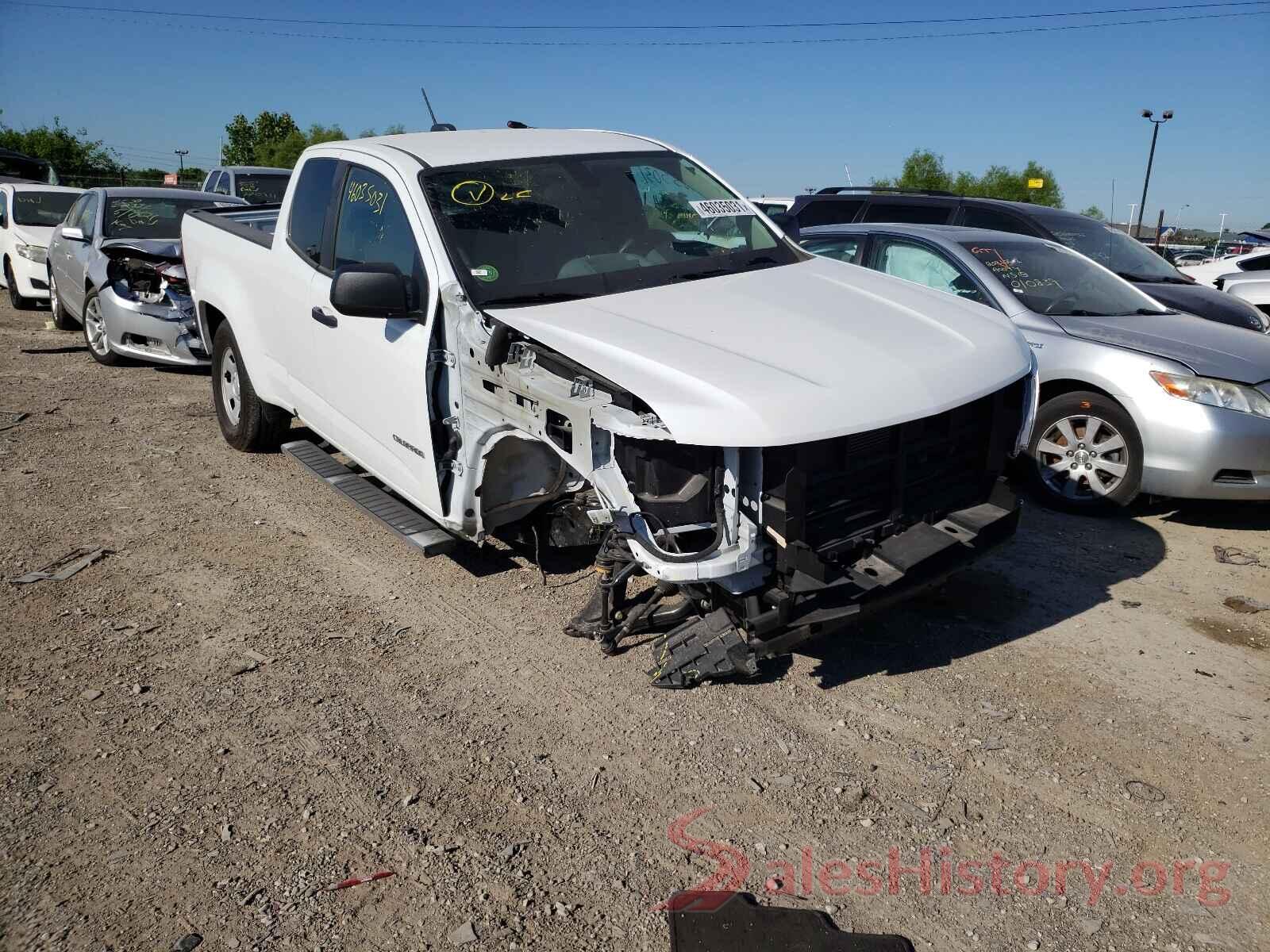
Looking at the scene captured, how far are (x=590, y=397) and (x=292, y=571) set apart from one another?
242 centimetres

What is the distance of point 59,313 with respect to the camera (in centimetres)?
1177

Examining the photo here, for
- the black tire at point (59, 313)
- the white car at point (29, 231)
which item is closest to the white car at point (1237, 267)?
the black tire at point (59, 313)

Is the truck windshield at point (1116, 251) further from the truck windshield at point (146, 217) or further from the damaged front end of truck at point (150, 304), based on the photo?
the truck windshield at point (146, 217)

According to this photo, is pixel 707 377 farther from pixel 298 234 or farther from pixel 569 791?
pixel 298 234

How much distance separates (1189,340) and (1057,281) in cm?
98

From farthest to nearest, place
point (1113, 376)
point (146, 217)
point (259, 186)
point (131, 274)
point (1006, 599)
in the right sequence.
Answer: point (259, 186)
point (146, 217)
point (131, 274)
point (1113, 376)
point (1006, 599)

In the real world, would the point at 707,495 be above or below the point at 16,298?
above

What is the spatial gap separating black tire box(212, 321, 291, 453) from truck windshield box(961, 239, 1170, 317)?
481 centimetres

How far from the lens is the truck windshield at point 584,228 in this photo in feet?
13.6

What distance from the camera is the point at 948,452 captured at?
12.8ft

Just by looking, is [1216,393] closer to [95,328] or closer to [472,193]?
[472,193]

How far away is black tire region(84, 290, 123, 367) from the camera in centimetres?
956

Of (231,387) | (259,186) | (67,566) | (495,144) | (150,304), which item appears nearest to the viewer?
(495,144)

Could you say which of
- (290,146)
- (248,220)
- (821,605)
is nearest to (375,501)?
(821,605)
